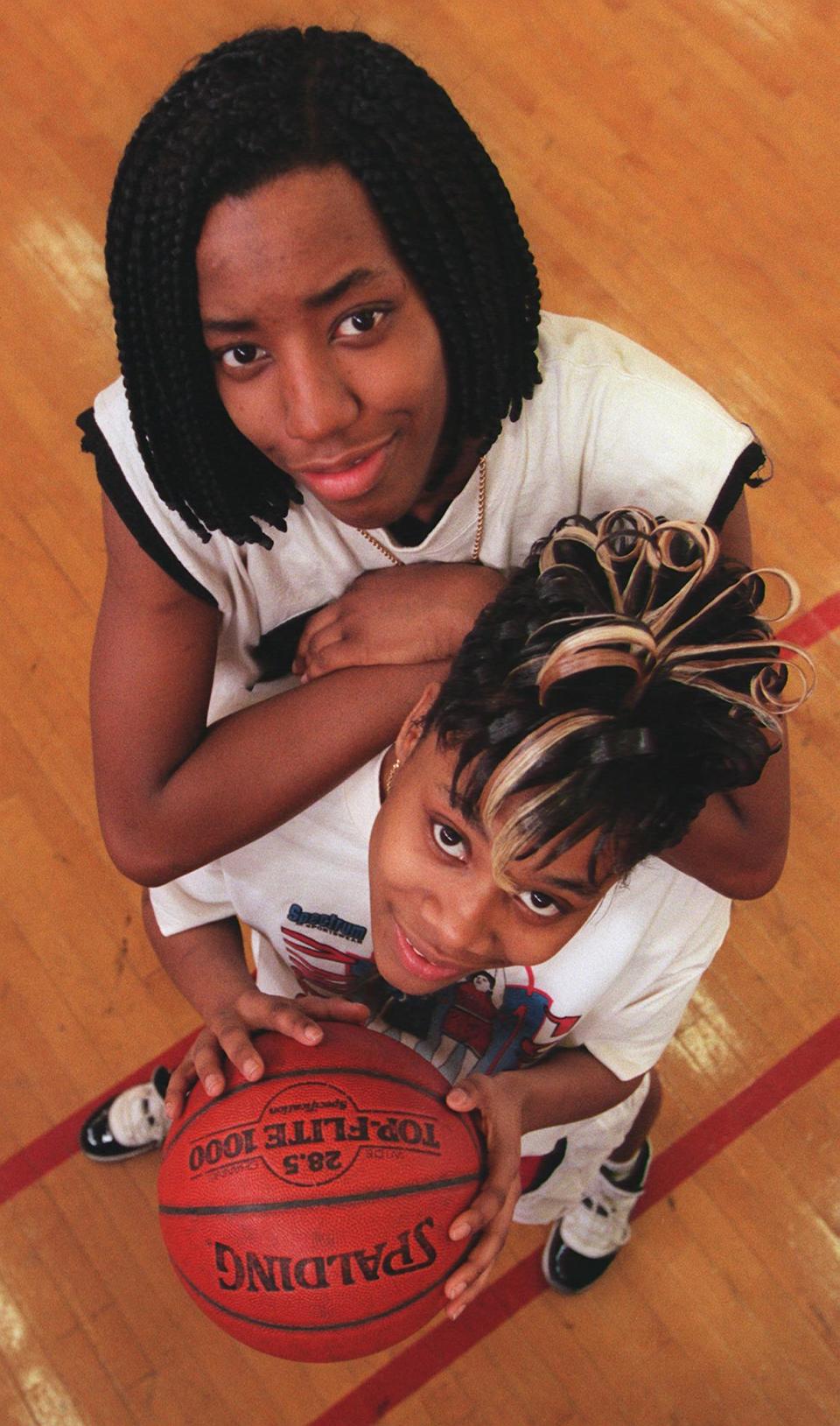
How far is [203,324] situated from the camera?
3.40ft

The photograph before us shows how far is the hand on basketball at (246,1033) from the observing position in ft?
3.83

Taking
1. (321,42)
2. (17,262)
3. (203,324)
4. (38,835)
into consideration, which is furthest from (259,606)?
(17,262)

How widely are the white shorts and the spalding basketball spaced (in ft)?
1.34

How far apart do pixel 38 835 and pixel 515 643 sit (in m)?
1.41

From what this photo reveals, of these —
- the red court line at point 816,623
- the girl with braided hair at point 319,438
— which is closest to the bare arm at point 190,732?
the girl with braided hair at point 319,438

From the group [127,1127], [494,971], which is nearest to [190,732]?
[494,971]

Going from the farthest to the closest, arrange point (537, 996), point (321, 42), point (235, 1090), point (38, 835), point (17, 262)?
point (17, 262) < point (38, 835) < point (537, 996) < point (235, 1090) < point (321, 42)

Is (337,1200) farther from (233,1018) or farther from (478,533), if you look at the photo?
(478,533)

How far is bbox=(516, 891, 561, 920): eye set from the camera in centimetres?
106

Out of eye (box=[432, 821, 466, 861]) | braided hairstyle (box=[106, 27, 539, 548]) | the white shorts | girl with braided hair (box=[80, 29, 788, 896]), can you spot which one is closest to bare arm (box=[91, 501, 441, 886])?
girl with braided hair (box=[80, 29, 788, 896])

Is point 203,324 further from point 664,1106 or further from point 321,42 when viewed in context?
point 664,1106

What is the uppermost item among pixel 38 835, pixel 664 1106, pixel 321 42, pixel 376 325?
pixel 321 42

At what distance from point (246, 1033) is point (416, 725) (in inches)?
13.8

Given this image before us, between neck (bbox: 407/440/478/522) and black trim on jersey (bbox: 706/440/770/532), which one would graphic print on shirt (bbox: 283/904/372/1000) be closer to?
neck (bbox: 407/440/478/522)
